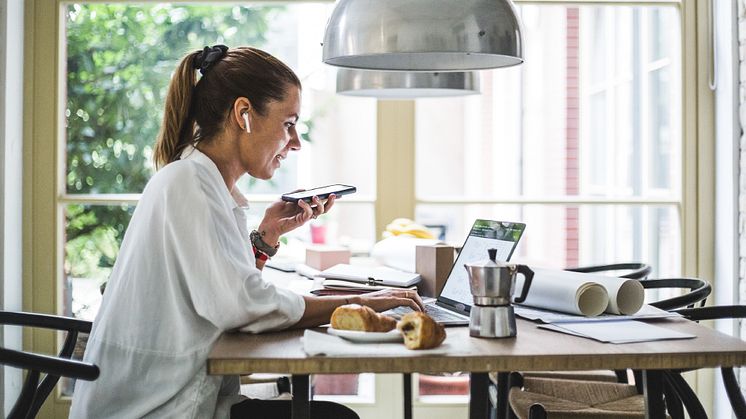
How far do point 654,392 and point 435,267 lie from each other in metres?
0.85

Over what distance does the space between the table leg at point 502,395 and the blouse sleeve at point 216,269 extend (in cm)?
93

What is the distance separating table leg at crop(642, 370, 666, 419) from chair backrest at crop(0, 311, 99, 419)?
1.06 meters

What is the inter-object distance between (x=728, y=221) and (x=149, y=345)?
8.38ft

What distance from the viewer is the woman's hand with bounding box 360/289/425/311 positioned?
6.56 ft

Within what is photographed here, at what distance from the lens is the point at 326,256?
3.01 metres

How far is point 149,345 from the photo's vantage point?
73.0 inches

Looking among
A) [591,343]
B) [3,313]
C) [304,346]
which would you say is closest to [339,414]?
[304,346]

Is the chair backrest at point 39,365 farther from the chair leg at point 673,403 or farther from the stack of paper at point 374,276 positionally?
the chair leg at point 673,403

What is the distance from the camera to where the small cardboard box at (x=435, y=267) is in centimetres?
251

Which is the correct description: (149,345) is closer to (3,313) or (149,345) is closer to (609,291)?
(3,313)

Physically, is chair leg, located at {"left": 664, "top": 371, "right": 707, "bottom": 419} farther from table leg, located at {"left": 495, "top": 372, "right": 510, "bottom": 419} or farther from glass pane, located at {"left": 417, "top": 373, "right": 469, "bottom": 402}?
glass pane, located at {"left": 417, "top": 373, "right": 469, "bottom": 402}

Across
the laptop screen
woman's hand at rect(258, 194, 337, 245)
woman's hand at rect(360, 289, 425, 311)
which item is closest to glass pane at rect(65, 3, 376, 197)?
woman's hand at rect(258, 194, 337, 245)

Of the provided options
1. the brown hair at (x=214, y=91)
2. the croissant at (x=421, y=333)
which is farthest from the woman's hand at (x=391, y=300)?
the brown hair at (x=214, y=91)

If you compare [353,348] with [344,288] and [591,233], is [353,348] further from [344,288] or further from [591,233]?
[591,233]
